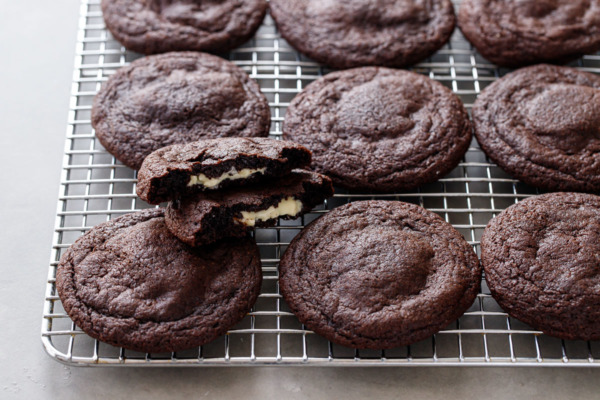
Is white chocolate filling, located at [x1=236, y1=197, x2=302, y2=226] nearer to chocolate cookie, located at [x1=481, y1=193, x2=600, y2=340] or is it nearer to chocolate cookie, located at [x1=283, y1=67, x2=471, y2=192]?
Answer: chocolate cookie, located at [x1=283, y1=67, x2=471, y2=192]

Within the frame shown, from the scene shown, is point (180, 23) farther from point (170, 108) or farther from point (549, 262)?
point (549, 262)

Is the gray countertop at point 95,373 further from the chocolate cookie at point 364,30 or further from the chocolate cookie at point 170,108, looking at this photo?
the chocolate cookie at point 364,30

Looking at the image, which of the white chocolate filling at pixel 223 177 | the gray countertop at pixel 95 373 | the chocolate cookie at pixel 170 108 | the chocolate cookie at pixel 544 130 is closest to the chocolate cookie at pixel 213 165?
the white chocolate filling at pixel 223 177

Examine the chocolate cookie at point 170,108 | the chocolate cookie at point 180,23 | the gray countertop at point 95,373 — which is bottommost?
the gray countertop at point 95,373

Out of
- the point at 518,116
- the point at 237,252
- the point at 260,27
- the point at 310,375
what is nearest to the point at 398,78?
the point at 518,116

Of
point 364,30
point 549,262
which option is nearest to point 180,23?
point 364,30

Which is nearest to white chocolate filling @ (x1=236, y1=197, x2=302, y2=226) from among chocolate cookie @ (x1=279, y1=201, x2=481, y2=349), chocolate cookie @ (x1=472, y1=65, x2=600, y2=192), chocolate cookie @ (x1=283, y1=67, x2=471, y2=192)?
chocolate cookie @ (x1=279, y1=201, x2=481, y2=349)

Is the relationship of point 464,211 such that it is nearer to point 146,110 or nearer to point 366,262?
point 366,262
